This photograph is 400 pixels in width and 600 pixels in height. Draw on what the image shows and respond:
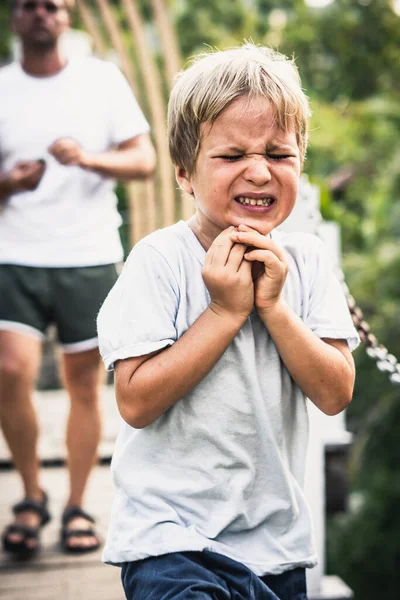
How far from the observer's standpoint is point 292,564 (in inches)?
70.3

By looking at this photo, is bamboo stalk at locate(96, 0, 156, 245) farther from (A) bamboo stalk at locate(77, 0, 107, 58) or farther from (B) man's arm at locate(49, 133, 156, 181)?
(B) man's arm at locate(49, 133, 156, 181)

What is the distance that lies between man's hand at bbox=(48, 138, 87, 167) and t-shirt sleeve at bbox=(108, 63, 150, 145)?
31cm

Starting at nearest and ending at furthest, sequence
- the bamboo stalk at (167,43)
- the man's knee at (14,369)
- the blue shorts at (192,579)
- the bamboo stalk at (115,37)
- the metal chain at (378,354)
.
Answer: the blue shorts at (192,579), the metal chain at (378,354), the man's knee at (14,369), the bamboo stalk at (167,43), the bamboo stalk at (115,37)

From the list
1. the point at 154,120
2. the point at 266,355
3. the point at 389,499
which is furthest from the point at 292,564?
the point at 389,499

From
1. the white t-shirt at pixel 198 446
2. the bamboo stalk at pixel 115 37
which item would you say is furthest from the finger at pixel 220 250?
the bamboo stalk at pixel 115 37

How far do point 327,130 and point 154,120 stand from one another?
5.05 meters

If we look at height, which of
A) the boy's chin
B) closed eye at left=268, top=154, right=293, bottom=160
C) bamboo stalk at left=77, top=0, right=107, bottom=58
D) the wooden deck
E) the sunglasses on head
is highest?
bamboo stalk at left=77, top=0, right=107, bottom=58

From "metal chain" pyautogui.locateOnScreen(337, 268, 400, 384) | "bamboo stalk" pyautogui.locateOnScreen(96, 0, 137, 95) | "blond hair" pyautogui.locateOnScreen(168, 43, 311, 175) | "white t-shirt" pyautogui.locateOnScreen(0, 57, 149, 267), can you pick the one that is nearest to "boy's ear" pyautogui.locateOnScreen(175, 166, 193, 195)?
"blond hair" pyautogui.locateOnScreen(168, 43, 311, 175)

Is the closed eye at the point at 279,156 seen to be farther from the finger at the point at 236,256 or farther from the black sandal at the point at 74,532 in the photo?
the black sandal at the point at 74,532

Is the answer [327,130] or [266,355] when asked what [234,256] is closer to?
[266,355]

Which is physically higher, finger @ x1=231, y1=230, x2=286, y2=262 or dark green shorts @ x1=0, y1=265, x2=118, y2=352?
finger @ x1=231, y1=230, x2=286, y2=262

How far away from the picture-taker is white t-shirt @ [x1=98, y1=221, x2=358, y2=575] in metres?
1.71

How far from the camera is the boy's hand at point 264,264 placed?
167 centimetres

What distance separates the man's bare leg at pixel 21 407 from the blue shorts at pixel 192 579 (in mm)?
1501
